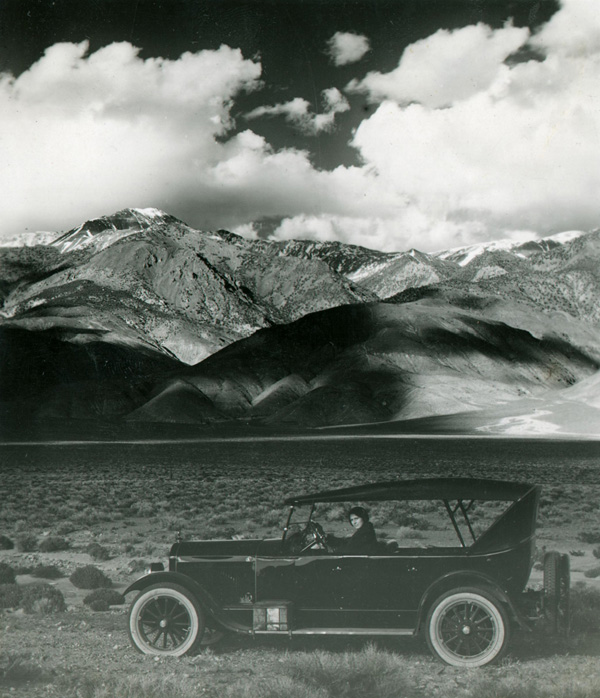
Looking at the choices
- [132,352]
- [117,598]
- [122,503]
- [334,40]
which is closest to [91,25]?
[334,40]

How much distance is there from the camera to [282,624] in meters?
7.09

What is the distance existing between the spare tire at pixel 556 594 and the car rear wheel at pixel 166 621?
3.28m

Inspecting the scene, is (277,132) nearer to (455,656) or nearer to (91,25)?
(91,25)

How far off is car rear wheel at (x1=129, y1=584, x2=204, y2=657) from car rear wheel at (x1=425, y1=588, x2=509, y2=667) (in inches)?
86.0

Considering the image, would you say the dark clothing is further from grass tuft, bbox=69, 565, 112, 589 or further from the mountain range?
the mountain range

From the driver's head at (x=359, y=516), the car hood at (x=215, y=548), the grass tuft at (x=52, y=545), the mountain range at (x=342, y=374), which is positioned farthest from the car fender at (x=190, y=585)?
the mountain range at (x=342, y=374)

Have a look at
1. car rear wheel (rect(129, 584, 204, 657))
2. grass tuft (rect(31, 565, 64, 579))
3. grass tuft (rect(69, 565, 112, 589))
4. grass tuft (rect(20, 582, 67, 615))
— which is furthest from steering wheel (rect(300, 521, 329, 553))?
grass tuft (rect(31, 565, 64, 579))

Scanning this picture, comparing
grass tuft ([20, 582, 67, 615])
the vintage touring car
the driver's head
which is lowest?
grass tuft ([20, 582, 67, 615])

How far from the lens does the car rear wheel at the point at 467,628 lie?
682 cm

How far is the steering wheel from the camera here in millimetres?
7406

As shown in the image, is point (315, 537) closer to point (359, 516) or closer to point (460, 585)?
point (359, 516)

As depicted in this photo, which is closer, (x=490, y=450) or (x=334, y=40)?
(x=334, y=40)

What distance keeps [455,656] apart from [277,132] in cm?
1380

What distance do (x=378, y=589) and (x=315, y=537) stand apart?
818mm
